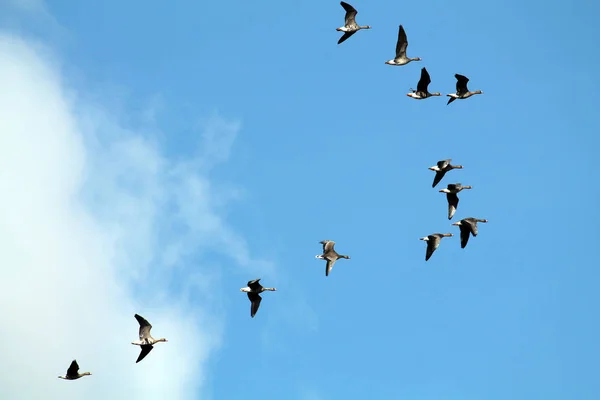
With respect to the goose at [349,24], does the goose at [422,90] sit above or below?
below

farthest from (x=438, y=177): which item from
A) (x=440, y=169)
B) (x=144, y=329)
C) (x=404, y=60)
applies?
(x=144, y=329)

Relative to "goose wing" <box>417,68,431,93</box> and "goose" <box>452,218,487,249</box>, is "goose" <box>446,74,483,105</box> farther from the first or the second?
"goose" <box>452,218,487,249</box>

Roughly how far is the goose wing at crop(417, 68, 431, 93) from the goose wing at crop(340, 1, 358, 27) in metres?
5.05

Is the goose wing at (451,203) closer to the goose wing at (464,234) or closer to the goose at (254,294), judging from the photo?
the goose wing at (464,234)

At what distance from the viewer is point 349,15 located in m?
69.2

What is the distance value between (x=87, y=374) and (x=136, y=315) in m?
5.83

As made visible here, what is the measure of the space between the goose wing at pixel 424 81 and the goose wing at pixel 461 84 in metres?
1.69

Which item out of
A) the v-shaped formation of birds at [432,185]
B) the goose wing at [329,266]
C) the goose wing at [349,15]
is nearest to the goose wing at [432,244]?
the v-shaped formation of birds at [432,185]

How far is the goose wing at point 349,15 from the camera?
68938 millimetres

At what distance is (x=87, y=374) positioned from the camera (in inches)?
2653

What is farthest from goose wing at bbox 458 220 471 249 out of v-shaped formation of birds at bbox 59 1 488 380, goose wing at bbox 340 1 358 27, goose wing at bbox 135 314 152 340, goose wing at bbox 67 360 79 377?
goose wing at bbox 67 360 79 377

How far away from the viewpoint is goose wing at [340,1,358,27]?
6894 centimetres

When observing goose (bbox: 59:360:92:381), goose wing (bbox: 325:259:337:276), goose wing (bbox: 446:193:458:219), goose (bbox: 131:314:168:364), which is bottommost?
goose (bbox: 59:360:92:381)

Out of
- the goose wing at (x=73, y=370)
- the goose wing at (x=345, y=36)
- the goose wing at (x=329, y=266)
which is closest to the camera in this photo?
the goose wing at (x=73, y=370)
